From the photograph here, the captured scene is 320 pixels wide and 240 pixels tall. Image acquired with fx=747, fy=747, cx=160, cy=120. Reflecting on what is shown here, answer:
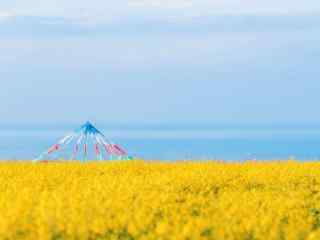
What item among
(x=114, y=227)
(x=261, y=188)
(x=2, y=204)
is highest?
(x=261, y=188)

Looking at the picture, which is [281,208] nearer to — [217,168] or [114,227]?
[114,227]

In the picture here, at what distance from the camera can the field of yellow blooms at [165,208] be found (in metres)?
6.93

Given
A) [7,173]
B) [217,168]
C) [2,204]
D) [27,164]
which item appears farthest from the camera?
[27,164]

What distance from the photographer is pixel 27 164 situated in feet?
60.3

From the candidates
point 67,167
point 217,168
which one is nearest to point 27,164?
point 67,167

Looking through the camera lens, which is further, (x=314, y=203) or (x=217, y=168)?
(x=217, y=168)

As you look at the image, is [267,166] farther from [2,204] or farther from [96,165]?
[2,204]

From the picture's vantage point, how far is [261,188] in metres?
14.1

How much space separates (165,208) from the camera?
8812 mm

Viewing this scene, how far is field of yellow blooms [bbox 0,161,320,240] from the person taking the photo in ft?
22.7

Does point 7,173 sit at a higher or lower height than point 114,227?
higher

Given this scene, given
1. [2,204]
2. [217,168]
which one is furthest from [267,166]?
[2,204]

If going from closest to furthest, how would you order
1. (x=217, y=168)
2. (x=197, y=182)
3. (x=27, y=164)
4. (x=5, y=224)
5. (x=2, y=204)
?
1. (x=5, y=224)
2. (x=2, y=204)
3. (x=197, y=182)
4. (x=217, y=168)
5. (x=27, y=164)

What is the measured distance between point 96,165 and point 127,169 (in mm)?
1150
